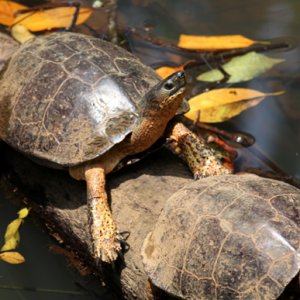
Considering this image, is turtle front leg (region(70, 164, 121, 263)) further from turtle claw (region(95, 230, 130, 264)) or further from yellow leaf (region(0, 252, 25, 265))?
yellow leaf (region(0, 252, 25, 265))

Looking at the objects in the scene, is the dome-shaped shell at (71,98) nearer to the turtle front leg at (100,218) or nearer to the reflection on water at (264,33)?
the turtle front leg at (100,218)

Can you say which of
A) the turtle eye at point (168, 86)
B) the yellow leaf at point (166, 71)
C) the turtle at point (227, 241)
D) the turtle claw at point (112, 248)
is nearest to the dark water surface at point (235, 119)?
the turtle claw at point (112, 248)

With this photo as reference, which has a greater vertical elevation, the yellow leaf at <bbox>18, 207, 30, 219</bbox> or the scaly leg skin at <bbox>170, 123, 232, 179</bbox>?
the scaly leg skin at <bbox>170, 123, 232, 179</bbox>

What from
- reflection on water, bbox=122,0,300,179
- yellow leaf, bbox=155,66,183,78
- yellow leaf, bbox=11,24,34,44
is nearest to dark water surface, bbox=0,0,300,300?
reflection on water, bbox=122,0,300,179

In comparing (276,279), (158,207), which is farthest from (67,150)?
(276,279)

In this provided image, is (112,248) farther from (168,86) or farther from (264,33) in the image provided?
(264,33)

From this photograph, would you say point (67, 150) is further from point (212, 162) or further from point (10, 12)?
point (10, 12)
